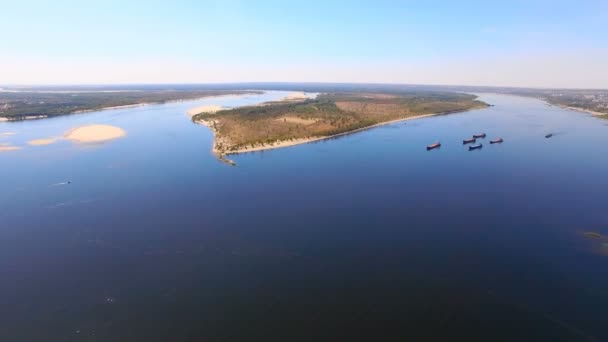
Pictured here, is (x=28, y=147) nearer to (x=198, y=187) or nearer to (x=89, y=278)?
(x=198, y=187)

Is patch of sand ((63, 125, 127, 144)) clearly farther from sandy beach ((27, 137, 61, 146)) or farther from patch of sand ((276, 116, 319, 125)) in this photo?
patch of sand ((276, 116, 319, 125))

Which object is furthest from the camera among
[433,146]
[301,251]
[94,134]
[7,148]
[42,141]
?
[94,134]

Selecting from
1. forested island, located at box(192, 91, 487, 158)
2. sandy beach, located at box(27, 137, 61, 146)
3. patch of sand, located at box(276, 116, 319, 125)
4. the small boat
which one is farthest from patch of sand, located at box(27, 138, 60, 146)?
the small boat

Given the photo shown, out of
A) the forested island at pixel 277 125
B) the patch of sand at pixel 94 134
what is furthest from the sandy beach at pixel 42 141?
the forested island at pixel 277 125

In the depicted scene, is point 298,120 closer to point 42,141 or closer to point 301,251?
point 42,141

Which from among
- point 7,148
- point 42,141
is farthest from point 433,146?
point 7,148

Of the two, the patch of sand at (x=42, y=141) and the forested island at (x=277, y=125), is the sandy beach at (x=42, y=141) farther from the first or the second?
the forested island at (x=277, y=125)
